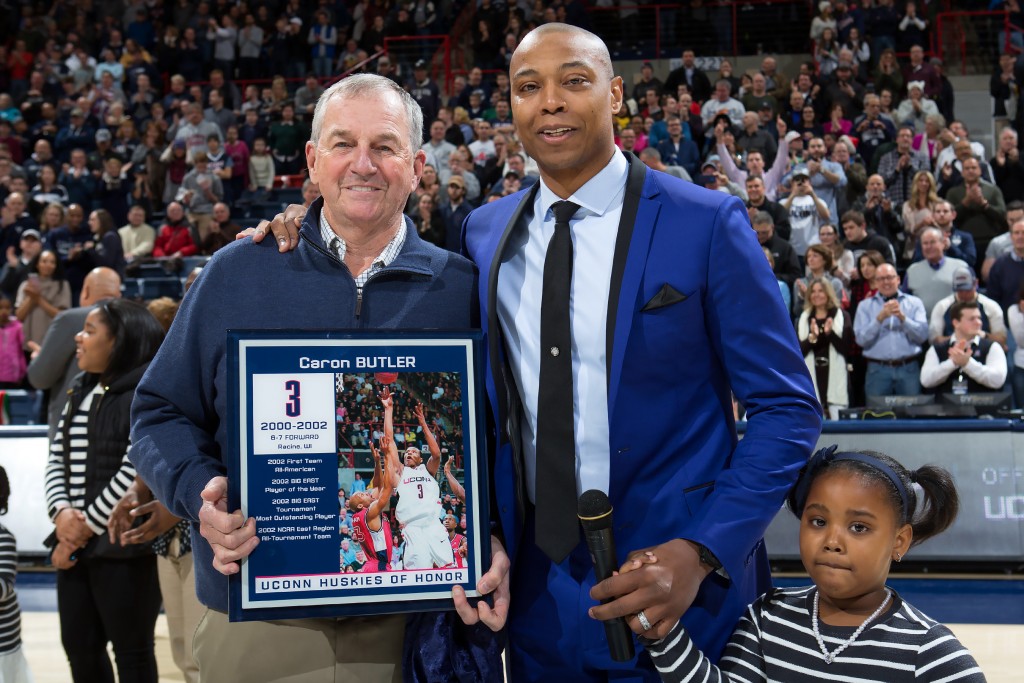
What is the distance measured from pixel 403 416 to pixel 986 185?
34.2 feet

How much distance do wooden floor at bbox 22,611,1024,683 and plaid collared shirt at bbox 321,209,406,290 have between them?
371 cm

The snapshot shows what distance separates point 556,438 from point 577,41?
0.80 m

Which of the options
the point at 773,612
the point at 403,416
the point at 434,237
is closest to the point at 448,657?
the point at 403,416

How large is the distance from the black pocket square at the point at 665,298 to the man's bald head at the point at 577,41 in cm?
47

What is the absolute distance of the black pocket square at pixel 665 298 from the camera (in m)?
2.24

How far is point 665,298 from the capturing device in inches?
88.4

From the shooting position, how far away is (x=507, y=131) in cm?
1368

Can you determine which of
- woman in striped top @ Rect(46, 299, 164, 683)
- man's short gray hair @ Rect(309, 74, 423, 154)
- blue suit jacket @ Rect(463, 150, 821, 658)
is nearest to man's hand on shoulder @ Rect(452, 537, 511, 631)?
blue suit jacket @ Rect(463, 150, 821, 658)

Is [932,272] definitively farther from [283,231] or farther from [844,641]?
[283,231]

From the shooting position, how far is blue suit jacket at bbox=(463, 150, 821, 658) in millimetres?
2180

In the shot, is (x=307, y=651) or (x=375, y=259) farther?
(x=375, y=259)

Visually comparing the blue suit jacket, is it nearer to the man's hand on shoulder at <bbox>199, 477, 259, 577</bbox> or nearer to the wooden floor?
the man's hand on shoulder at <bbox>199, 477, 259, 577</bbox>

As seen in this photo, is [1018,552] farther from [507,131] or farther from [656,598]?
[507,131]

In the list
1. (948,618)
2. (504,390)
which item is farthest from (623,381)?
(948,618)
